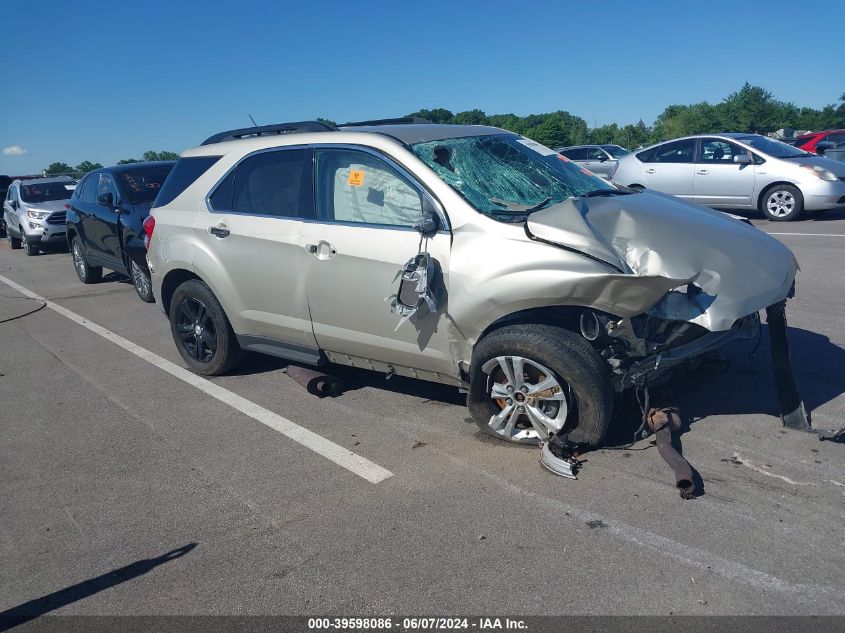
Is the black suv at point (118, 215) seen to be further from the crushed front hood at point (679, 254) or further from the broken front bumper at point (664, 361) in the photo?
the broken front bumper at point (664, 361)

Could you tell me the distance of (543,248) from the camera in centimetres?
405

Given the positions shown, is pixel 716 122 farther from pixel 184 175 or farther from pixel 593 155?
pixel 184 175

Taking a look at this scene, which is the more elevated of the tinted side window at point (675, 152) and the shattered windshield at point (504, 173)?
the tinted side window at point (675, 152)

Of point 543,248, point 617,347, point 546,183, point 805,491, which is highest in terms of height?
point 546,183

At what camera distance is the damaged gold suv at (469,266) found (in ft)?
13.1

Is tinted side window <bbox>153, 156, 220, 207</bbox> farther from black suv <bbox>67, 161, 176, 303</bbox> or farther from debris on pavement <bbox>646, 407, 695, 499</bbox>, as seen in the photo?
debris on pavement <bbox>646, 407, 695, 499</bbox>

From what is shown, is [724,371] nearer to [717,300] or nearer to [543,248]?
[717,300]

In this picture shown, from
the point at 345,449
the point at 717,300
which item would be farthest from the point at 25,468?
the point at 717,300

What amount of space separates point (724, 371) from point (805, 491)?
1.65 metres

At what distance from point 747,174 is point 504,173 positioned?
9896 millimetres

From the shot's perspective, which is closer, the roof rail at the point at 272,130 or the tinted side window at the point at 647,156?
the roof rail at the point at 272,130

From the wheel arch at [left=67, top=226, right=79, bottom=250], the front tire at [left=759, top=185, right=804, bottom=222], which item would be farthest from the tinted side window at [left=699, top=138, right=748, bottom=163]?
the wheel arch at [left=67, top=226, right=79, bottom=250]

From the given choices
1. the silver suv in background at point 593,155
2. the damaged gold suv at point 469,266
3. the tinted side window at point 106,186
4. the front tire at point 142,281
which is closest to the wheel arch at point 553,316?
the damaged gold suv at point 469,266

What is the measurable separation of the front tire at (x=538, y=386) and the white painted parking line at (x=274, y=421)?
0.75 meters
